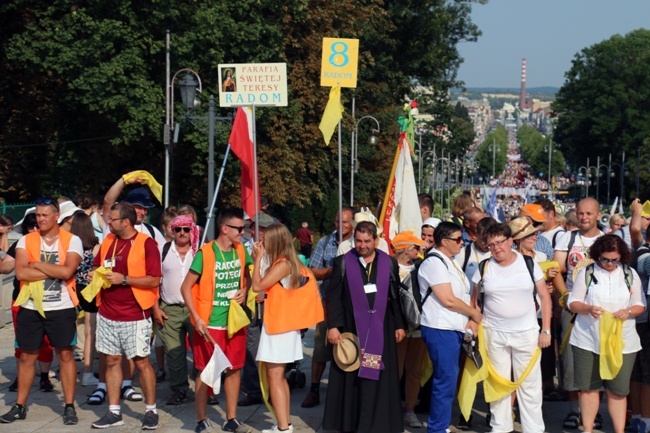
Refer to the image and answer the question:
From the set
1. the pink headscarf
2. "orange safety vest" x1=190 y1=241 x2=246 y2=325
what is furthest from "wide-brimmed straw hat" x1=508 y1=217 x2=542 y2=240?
the pink headscarf

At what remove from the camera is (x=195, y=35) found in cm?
2655

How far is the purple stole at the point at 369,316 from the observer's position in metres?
8.09

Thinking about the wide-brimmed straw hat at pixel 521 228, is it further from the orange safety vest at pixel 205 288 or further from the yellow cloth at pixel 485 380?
the orange safety vest at pixel 205 288

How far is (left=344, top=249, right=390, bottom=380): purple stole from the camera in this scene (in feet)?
26.5

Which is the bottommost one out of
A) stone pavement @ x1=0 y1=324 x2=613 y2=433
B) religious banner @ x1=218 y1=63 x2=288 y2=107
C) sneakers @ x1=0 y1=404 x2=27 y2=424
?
stone pavement @ x1=0 y1=324 x2=613 y2=433

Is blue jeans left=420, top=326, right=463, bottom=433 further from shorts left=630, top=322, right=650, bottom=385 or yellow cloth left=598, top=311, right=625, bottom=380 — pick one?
shorts left=630, top=322, right=650, bottom=385

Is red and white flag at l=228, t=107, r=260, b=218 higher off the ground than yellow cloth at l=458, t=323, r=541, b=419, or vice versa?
red and white flag at l=228, t=107, r=260, b=218

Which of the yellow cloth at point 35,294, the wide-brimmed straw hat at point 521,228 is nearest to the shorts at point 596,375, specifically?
the wide-brimmed straw hat at point 521,228

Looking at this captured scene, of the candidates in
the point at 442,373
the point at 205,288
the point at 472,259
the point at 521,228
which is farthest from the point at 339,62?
the point at 442,373

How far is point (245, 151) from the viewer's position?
37.2 ft

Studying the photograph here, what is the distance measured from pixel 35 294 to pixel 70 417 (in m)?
1.03

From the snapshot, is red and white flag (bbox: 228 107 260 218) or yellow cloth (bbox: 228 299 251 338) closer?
yellow cloth (bbox: 228 299 251 338)

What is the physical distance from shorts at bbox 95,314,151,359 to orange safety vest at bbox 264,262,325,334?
3.58 ft

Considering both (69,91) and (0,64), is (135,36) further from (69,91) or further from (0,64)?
(0,64)
